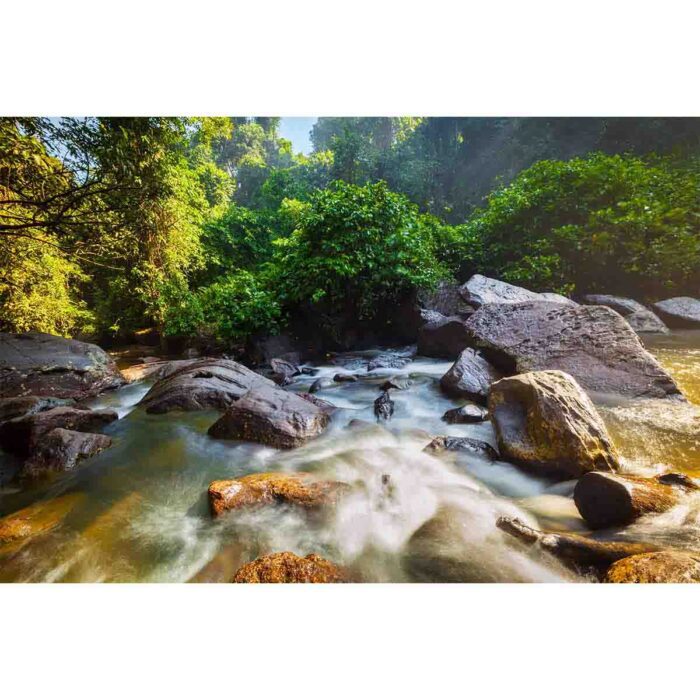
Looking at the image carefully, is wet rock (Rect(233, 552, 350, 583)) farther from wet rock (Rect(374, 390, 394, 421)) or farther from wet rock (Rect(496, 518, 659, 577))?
wet rock (Rect(374, 390, 394, 421))

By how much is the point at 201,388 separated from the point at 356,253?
121 inches

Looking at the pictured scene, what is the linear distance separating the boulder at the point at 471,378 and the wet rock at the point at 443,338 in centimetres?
80

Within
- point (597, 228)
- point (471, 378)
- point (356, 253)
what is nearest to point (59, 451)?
point (471, 378)

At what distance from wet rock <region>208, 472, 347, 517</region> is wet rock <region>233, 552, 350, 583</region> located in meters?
0.39

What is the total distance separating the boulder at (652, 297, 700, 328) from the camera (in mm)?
4207

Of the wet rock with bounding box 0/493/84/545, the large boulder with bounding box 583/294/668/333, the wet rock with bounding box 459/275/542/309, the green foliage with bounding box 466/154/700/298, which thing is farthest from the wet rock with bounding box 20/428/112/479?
the large boulder with bounding box 583/294/668/333

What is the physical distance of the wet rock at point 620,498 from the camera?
1591mm

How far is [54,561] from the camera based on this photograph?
5.43 ft

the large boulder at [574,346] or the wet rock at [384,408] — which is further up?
the large boulder at [574,346]

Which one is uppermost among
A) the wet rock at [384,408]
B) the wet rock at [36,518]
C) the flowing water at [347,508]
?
the wet rock at [36,518]

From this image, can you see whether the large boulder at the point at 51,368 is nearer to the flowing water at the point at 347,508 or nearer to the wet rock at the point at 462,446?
the flowing water at the point at 347,508

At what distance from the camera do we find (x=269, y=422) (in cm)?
Result: 268

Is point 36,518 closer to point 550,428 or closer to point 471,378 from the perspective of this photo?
point 550,428

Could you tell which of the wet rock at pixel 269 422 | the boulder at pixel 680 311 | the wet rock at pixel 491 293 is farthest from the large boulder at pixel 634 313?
the wet rock at pixel 269 422
